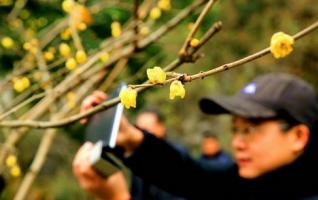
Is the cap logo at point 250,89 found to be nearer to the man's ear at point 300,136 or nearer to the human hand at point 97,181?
the man's ear at point 300,136

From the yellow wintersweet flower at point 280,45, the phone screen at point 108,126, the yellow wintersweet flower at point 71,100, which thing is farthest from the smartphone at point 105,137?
the yellow wintersweet flower at point 280,45

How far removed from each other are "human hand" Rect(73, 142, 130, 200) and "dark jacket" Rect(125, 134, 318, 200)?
86mm

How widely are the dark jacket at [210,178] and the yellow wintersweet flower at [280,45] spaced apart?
86 centimetres

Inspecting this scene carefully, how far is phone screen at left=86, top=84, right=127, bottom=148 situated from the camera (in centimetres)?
132

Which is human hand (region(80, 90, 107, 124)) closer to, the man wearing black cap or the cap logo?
the man wearing black cap

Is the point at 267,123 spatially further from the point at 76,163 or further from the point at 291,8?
the point at 291,8

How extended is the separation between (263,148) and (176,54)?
2408 millimetres

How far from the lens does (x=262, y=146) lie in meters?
1.59

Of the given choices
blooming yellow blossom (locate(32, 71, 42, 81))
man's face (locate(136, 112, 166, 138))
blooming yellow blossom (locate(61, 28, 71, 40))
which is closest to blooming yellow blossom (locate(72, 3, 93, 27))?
blooming yellow blossom (locate(61, 28, 71, 40))

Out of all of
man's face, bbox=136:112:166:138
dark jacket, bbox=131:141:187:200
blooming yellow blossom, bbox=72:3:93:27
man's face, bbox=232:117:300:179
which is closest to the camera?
man's face, bbox=232:117:300:179

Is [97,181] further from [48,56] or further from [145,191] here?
[145,191]

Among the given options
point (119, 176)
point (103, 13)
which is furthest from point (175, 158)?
point (103, 13)

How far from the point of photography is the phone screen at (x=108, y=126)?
51.8 inches

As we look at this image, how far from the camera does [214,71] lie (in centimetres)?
77
